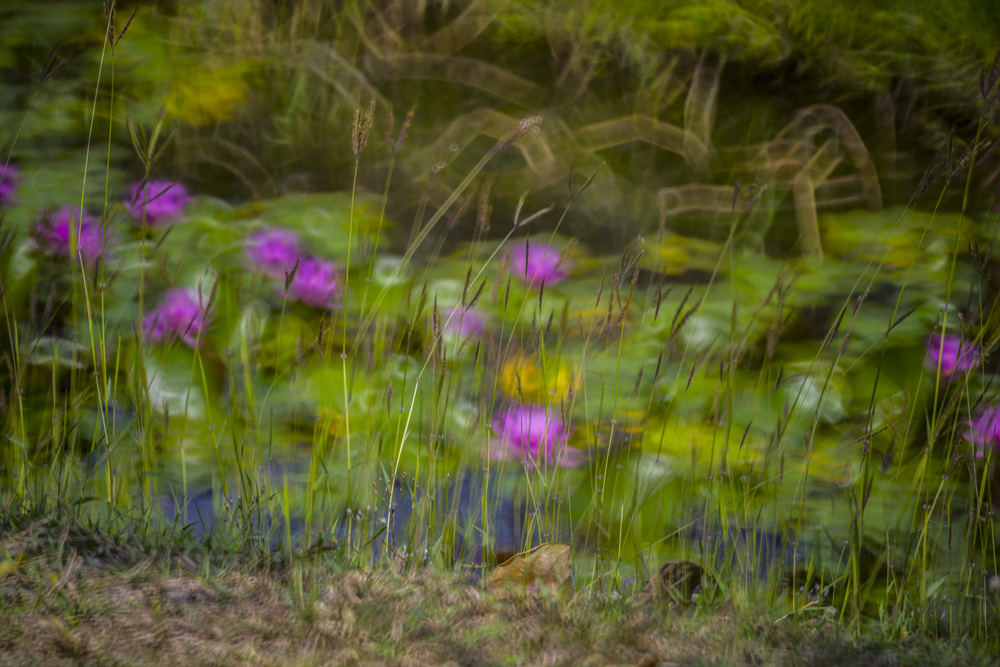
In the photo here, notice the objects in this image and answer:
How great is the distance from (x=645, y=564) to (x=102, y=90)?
55.6 inches

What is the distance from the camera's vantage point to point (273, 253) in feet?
4.42

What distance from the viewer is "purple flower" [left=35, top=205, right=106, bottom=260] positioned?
1234mm

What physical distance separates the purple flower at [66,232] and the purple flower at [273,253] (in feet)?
0.80

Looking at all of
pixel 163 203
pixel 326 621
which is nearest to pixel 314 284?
pixel 163 203

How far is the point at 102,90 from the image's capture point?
62.4 inches

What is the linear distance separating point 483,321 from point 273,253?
15.3 inches

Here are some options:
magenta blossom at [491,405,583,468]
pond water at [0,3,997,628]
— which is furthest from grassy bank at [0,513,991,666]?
magenta blossom at [491,405,583,468]

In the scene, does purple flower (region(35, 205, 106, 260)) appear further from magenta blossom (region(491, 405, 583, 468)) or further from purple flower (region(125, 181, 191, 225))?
magenta blossom (region(491, 405, 583, 468))

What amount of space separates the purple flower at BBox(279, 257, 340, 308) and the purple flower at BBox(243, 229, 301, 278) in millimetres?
27

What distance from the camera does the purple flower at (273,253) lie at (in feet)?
4.42

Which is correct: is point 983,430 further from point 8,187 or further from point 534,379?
point 8,187

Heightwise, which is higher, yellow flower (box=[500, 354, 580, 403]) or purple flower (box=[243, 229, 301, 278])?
purple flower (box=[243, 229, 301, 278])

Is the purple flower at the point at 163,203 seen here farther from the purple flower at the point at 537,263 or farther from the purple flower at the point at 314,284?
the purple flower at the point at 537,263

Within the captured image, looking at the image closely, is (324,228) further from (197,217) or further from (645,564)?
(645,564)
